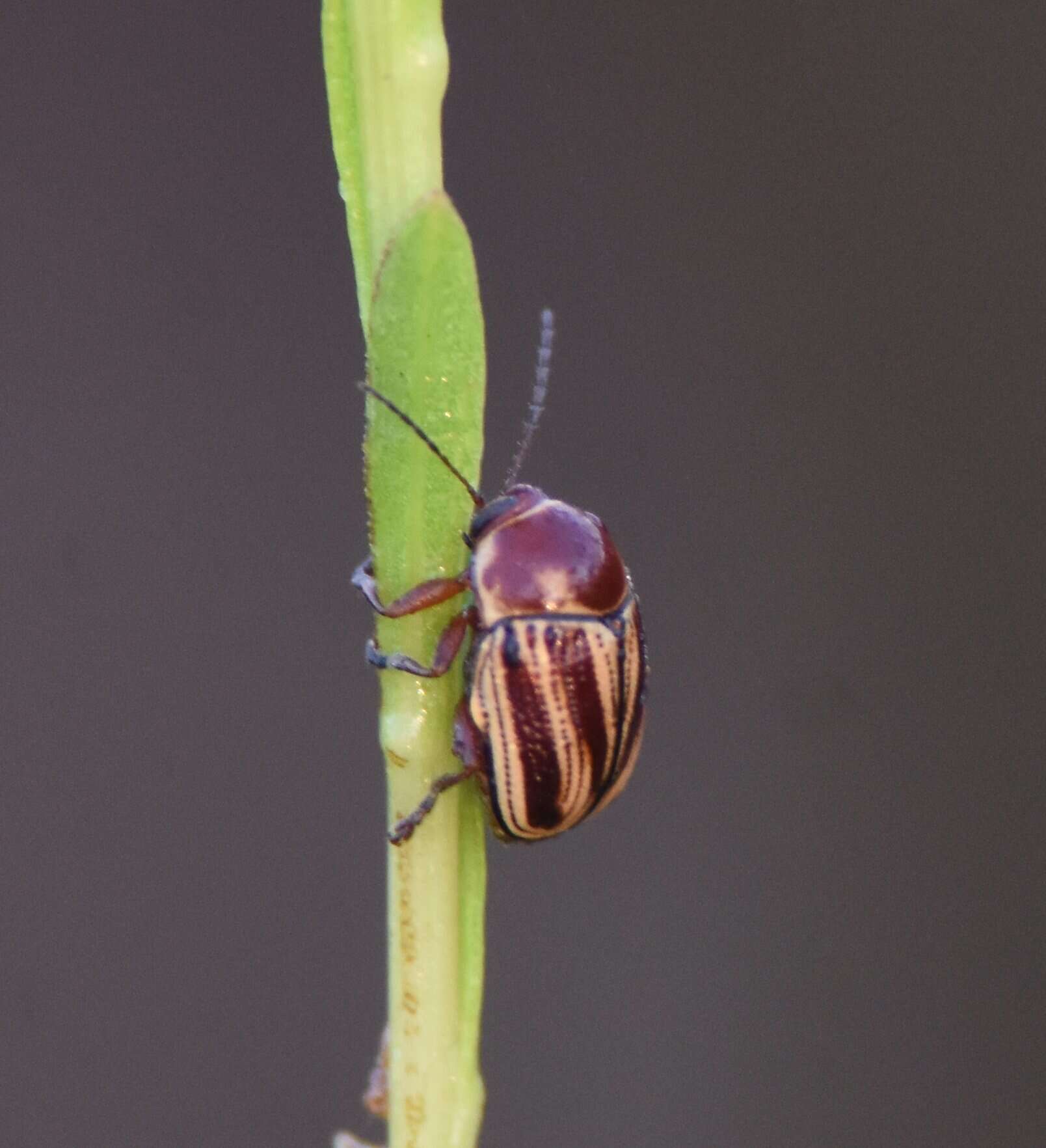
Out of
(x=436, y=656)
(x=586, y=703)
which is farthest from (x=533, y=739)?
(x=436, y=656)

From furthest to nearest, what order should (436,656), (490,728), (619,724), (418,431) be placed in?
(619,724), (490,728), (436,656), (418,431)

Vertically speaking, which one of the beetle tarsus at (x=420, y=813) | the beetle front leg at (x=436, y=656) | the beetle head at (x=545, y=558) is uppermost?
the beetle head at (x=545, y=558)

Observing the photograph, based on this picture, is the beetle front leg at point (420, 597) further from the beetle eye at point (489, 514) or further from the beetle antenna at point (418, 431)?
the beetle eye at point (489, 514)

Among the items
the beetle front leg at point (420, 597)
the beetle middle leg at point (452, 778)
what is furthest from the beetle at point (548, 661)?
the beetle front leg at point (420, 597)

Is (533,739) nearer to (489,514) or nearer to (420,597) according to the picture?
(489,514)

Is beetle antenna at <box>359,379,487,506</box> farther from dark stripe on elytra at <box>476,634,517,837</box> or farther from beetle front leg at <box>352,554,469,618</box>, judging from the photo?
dark stripe on elytra at <box>476,634,517,837</box>

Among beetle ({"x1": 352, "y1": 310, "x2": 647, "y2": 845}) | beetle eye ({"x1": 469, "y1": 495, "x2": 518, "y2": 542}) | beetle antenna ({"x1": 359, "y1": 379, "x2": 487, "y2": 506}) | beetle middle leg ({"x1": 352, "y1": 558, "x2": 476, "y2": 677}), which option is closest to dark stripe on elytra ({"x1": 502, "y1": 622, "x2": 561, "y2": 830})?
beetle ({"x1": 352, "y1": 310, "x2": 647, "y2": 845})
